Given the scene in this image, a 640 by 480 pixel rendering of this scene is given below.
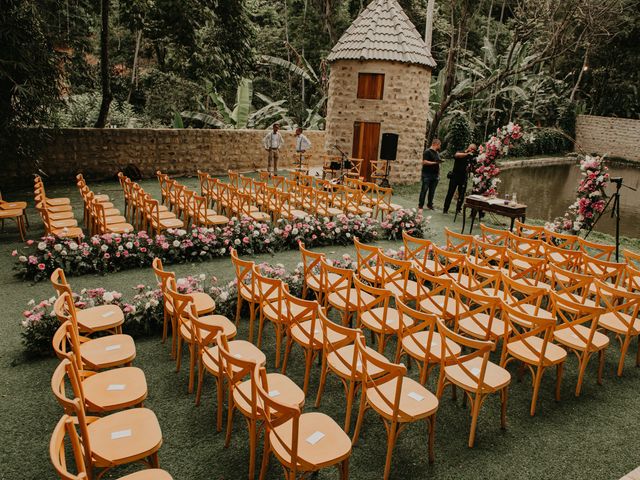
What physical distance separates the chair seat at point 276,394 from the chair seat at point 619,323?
3574mm

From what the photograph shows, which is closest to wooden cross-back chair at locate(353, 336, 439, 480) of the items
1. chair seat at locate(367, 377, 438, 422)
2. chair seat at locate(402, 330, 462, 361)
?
chair seat at locate(367, 377, 438, 422)

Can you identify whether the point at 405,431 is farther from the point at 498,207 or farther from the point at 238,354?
the point at 498,207

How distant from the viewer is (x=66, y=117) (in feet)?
52.8

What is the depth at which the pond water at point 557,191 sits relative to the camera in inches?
539

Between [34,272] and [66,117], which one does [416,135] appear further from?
[34,272]

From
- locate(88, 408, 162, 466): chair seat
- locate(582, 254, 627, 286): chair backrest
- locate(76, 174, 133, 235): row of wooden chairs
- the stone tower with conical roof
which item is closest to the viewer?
locate(88, 408, 162, 466): chair seat

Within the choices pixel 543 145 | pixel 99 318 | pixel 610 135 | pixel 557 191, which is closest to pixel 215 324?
pixel 99 318

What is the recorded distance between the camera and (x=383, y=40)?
635 inches

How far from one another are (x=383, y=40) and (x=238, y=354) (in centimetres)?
1462

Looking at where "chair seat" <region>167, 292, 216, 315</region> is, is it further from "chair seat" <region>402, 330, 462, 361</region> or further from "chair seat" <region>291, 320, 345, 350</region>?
"chair seat" <region>402, 330, 462, 361</region>

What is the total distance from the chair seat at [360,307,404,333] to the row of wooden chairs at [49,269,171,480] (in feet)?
7.08

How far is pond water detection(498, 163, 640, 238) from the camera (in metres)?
13.7

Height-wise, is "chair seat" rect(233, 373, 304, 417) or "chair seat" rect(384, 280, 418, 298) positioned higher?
"chair seat" rect(384, 280, 418, 298)

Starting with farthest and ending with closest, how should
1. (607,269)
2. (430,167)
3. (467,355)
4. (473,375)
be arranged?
(430,167) < (607,269) < (473,375) < (467,355)
